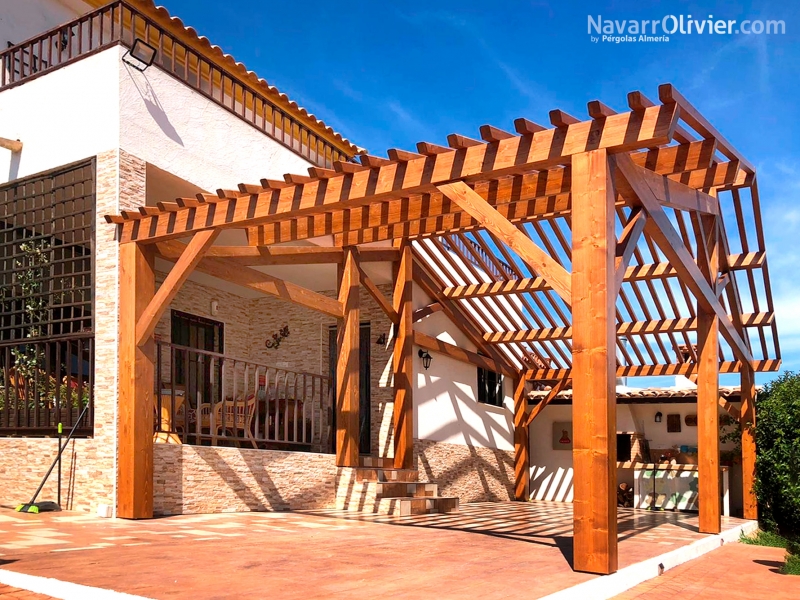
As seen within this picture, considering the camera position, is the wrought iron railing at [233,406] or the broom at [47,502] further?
the wrought iron railing at [233,406]

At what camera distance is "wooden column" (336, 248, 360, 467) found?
1170cm

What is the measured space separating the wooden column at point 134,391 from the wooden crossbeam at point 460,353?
568 cm

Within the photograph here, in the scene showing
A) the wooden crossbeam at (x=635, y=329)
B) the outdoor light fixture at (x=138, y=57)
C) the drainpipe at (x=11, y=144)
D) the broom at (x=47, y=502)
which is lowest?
the broom at (x=47, y=502)

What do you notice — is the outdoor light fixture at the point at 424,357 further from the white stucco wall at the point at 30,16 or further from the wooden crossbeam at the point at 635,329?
the white stucco wall at the point at 30,16

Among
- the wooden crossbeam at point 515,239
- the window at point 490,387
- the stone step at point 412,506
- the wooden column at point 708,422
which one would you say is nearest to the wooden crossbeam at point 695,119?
the wooden crossbeam at point 515,239

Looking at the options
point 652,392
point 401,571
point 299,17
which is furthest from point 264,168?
point 299,17

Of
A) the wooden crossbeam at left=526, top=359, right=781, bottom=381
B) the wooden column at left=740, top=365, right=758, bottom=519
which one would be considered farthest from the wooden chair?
the wooden crossbeam at left=526, top=359, right=781, bottom=381

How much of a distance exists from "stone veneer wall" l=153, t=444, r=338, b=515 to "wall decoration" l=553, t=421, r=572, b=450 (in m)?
8.24

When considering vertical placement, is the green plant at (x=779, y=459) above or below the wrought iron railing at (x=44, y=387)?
below

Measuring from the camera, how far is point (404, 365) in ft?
43.4

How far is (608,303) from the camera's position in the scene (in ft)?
20.1

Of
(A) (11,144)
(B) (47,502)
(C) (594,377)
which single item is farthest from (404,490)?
(A) (11,144)

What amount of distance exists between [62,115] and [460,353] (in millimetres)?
8207

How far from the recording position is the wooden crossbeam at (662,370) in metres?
14.3
